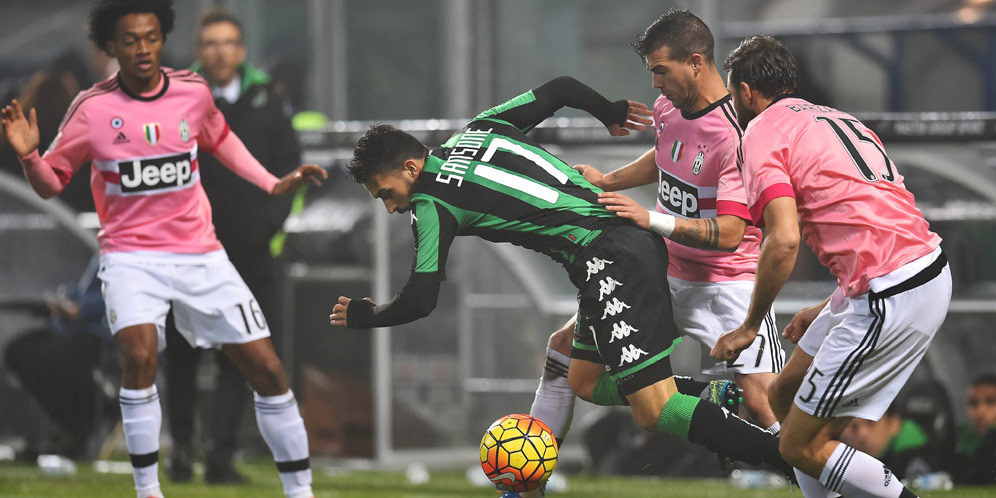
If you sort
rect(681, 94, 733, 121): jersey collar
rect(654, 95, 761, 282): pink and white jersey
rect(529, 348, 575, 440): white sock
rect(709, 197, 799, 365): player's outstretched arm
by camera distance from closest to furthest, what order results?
rect(709, 197, 799, 365): player's outstretched arm → rect(654, 95, 761, 282): pink and white jersey → rect(681, 94, 733, 121): jersey collar → rect(529, 348, 575, 440): white sock

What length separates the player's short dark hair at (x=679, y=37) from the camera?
511cm

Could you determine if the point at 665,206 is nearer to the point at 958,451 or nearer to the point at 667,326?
the point at 667,326

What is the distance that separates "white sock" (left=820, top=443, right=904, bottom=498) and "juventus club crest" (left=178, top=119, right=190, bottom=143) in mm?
3097

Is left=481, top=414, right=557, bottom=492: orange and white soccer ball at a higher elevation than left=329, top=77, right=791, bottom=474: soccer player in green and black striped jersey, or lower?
lower

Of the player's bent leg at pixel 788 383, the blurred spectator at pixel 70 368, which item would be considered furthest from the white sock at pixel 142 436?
the blurred spectator at pixel 70 368

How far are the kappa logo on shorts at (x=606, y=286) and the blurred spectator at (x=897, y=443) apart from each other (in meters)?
2.47

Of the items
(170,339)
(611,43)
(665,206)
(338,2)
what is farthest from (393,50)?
(665,206)

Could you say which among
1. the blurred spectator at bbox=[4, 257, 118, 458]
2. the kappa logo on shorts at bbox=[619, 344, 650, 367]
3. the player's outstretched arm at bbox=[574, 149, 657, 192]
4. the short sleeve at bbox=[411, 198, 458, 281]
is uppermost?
the player's outstretched arm at bbox=[574, 149, 657, 192]

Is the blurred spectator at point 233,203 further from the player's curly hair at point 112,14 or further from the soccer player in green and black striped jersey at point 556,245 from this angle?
the soccer player in green and black striped jersey at point 556,245

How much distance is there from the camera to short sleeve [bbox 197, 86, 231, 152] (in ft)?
19.8

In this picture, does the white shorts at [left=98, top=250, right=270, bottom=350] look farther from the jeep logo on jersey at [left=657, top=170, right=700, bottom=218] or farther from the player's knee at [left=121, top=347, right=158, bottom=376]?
the jeep logo on jersey at [left=657, top=170, right=700, bottom=218]

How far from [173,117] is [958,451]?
168 inches

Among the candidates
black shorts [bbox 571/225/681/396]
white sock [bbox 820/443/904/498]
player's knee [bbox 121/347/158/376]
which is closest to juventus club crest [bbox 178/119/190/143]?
player's knee [bbox 121/347/158/376]

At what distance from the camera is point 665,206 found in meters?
5.48
